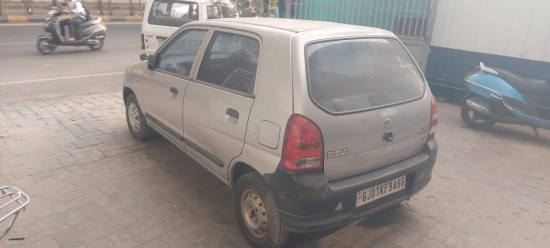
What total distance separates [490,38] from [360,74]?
4896 mm

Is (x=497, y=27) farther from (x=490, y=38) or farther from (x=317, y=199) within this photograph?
(x=317, y=199)

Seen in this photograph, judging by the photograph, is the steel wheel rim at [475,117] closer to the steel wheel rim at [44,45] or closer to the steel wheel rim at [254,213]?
the steel wheel rim at [254,213]

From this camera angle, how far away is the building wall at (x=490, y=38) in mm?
6223

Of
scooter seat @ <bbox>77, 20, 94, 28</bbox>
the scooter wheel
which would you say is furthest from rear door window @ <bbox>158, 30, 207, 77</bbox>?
the scooter wheel

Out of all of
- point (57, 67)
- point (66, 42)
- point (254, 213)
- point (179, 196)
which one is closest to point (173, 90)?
point (179, 196)

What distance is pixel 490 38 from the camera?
666 cm

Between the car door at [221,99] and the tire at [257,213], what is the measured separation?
244 millimetres

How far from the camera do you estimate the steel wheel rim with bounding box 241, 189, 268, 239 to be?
2863 mm

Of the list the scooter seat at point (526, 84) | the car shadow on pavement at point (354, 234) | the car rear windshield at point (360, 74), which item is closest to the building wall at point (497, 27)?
the scooter seat at point (526, 84)

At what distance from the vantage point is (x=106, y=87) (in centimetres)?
751

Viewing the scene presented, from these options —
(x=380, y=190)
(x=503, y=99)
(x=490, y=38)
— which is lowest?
(x=380, y=190)

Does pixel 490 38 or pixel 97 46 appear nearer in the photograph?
pixel 490 38

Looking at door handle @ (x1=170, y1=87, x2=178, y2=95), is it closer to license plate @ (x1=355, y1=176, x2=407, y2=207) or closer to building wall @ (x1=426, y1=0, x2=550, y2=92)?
license plate @ (x1=355, y1=176, x2=407, y2=207)

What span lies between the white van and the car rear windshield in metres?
5.70
